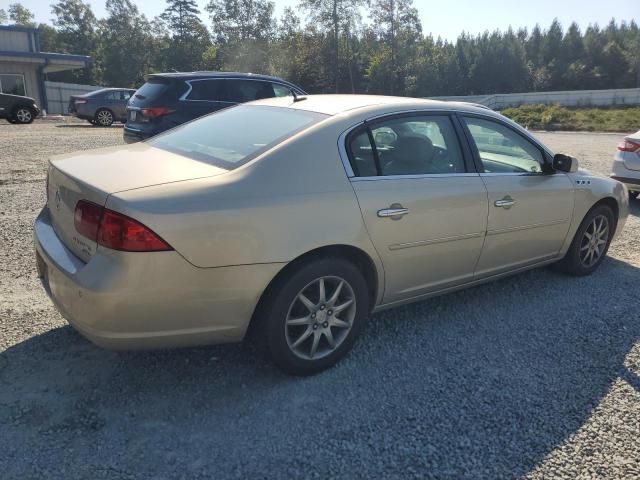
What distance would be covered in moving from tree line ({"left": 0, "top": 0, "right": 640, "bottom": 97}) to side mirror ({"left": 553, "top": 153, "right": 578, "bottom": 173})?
174 feet

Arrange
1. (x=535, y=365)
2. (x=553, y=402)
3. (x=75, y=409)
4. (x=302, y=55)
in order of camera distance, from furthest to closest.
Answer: (x=302, y=55)
(x=535, y=365)
(x=553, y=402)
(x=75, y=409)

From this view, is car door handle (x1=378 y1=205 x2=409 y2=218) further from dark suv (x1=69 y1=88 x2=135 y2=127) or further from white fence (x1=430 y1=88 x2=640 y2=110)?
white fence (x1=430 y1=88 x2=640 y2=110)

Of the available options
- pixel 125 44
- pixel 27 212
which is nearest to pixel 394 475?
pixel 27 212

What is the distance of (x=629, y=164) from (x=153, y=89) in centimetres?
766

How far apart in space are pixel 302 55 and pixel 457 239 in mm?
55710

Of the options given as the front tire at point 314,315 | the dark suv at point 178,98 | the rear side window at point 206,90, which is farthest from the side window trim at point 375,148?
the rear side window at point 206,90

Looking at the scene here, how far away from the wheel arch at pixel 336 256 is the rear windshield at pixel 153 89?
7047mm

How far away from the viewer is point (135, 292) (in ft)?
7.84

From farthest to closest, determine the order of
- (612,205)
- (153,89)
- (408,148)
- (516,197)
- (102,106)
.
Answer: (102,106) → (153,89) → (612,205) → (516,197) → (408,148)

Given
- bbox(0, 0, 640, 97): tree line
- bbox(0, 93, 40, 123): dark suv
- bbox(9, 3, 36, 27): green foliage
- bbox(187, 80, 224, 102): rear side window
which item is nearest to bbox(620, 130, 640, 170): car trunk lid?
bbox(187, 80, 224, 102): rear side window

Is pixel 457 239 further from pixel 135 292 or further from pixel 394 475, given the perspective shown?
pixel 135 292

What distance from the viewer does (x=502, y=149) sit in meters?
4.05

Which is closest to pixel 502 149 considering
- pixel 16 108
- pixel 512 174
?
pixel 512 174

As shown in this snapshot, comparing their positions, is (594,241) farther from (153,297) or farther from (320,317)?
(153,297)
